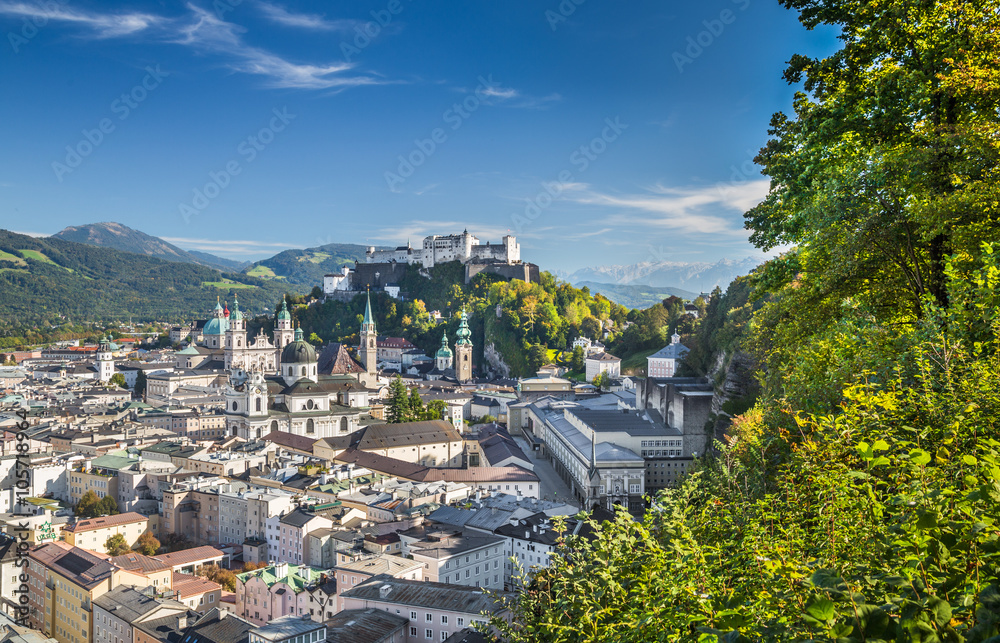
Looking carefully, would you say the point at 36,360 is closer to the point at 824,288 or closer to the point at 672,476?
the point at 672,476

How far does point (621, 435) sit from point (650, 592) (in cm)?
3238

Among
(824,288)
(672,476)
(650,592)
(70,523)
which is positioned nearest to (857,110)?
(824,288)

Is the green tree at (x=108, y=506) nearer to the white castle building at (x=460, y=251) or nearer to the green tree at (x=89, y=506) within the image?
the green tree at (x=89, y=506)

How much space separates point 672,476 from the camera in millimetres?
35906

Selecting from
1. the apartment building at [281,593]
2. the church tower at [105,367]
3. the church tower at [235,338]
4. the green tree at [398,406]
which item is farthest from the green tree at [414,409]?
the church tower at [105,367]

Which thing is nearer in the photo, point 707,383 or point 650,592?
point 650,592

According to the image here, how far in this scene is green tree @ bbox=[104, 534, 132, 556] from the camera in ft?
108

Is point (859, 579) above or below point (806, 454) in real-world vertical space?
below

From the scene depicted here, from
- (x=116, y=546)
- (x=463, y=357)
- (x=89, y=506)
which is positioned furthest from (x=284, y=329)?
(x=116, y=546)

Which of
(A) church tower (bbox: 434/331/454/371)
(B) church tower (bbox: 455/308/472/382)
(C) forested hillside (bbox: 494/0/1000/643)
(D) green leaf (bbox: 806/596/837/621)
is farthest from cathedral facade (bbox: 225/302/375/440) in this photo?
(D) green leaf (bbox: 806/596/837/621)

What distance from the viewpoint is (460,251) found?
91562mm

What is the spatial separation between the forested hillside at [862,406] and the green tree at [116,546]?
3214 cm

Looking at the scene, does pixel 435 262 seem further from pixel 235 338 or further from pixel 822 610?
pixel 822 610

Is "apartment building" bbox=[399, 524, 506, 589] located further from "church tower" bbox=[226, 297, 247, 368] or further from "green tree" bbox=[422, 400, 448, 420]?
"church tower" bbox=[226, 297, 247, 368]
